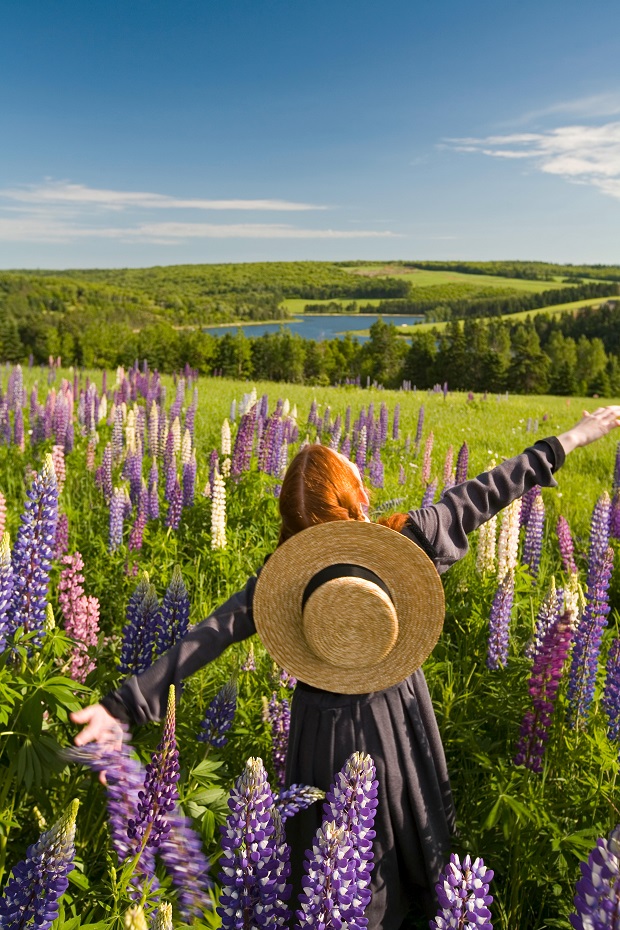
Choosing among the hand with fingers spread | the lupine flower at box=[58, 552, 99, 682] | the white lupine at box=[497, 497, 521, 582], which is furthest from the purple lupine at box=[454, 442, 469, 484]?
the lupine flower at box=[58, 552, 99, 682]

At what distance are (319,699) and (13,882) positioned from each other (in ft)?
3.84

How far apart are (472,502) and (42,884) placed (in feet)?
6.47

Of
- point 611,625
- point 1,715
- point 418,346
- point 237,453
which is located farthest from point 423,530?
point 418,346

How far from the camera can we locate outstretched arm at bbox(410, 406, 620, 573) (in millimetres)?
2650

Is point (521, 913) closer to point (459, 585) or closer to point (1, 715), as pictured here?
point (1, 715)

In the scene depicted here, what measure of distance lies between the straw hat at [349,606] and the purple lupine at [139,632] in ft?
2.05

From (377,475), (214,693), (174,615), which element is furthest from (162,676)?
(377,475)

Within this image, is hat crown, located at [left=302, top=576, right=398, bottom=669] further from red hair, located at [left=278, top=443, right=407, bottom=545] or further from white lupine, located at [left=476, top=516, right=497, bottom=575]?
white lupine, located at [left=476, top=516, right=497, bottom=575]

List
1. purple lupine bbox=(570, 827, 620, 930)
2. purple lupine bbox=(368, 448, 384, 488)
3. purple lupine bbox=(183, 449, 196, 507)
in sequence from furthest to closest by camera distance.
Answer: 1. purple lupine bbox=(368, 448, 384, 488)
2. purple lupine bbox=(183, 449, 196, 507)
3. purple lupine bbox=(570, 827, 620, 930)

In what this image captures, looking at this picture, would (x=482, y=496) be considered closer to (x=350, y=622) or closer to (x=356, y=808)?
(x=350, y=622)

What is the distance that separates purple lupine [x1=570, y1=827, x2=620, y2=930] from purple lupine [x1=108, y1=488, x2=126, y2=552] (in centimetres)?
422

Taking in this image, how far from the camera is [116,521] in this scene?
4941 millimetres

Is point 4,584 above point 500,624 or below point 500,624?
above

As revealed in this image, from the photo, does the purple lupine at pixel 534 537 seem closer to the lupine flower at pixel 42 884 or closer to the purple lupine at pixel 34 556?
the purple lupine at pixel 34 556
